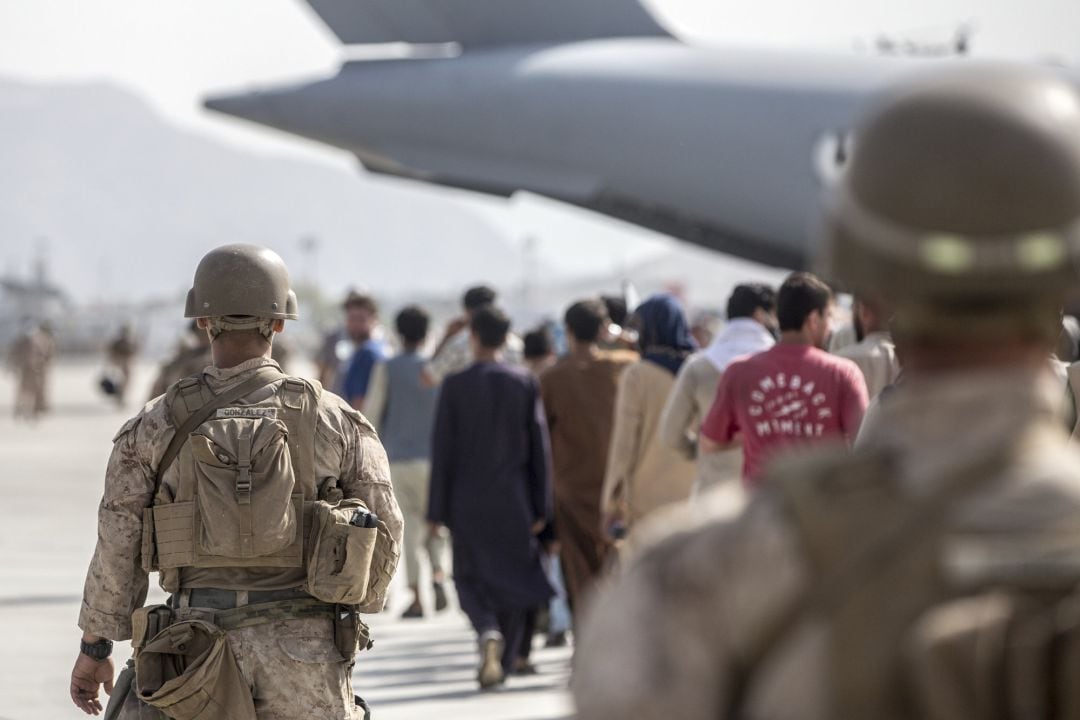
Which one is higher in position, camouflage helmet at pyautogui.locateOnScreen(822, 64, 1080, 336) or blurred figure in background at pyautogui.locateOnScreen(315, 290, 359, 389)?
camouflage helmet at pyautogui.locateOnScreen(822, 64, 1080, 336)

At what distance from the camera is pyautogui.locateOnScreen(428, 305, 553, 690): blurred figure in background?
8.32 meters

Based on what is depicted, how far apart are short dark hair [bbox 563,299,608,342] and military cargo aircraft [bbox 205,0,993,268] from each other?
929 cm

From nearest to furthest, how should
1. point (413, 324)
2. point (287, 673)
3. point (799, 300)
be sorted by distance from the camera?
point (287, 673) < point (799, 300) < point (413, 324)

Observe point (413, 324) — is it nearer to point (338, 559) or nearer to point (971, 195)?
point (338, 559)

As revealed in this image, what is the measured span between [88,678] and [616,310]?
20.0ft

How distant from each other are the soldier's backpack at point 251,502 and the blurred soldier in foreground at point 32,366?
80.2 feet

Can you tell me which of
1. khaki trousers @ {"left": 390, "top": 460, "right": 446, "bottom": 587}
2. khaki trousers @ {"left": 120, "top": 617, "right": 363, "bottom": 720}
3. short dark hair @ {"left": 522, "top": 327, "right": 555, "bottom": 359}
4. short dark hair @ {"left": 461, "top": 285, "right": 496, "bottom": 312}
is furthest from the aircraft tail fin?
khaki trousers @ {"left": 120, "top": 617, "right": 363, "bottom": 720}

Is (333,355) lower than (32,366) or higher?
higher

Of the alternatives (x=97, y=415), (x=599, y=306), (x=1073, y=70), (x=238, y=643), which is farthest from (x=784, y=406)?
(x=97, y=415)

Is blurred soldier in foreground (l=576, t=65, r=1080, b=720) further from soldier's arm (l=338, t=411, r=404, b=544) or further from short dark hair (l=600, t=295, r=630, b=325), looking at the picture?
short dark hair (l=600, t=295, r=630, b=325)

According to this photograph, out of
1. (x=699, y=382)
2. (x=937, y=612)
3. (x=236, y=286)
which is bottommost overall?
(x=699, y=382)

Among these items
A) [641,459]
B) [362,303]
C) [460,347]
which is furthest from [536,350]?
[641,459]

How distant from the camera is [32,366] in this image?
2892 centimetres

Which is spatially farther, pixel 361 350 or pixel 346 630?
pixel 361 350
